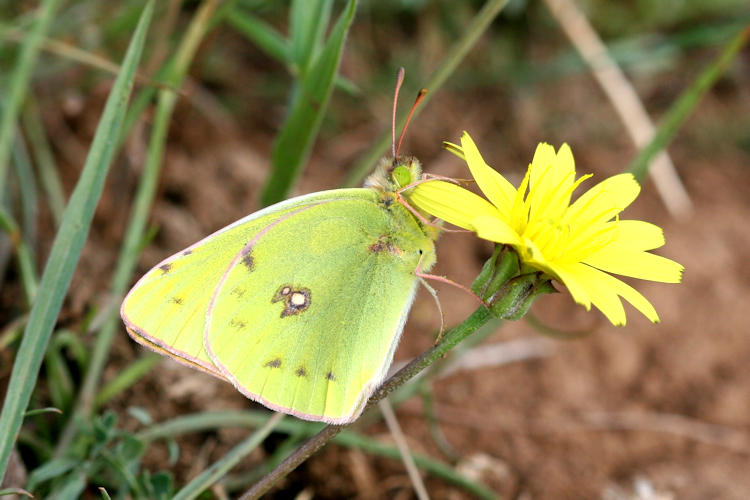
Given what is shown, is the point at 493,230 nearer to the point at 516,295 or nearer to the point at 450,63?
the point at 516,295

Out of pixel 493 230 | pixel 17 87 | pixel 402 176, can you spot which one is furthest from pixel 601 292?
pixel 17 87

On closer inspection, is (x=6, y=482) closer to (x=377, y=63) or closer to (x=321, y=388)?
(x=321, y=388)

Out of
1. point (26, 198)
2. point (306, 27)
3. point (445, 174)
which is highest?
point (306, 27)

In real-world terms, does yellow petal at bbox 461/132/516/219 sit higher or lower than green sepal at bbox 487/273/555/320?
higher

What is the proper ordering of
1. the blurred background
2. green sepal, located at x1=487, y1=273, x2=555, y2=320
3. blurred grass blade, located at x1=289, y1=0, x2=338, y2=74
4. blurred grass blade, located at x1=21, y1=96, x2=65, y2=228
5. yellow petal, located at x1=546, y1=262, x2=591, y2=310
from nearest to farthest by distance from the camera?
yellow petal, located at x1=546, y1=262, x2=591, y2=310 < green sepal, located at x1=487, y1=273, x2=555, y2=320 < blurred grass blade, located at x1=289, y1=0, x2=338, y2=74 < the blurred background < blurred grass blade, located at x1=21, y1=96, x2=65, y2=228

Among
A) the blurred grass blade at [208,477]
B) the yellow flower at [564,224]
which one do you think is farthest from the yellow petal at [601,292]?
the blurred grass blade at [208,477]

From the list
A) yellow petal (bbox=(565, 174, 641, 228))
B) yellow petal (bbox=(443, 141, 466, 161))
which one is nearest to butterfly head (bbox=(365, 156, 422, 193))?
yellow petal (bbox=(443, 141, 466, 161))

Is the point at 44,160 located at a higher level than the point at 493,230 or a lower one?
lower

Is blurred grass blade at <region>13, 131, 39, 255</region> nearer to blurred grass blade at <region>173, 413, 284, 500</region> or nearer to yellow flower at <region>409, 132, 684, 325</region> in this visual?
blurred grass blade at <region>173, 413, 284, 500</region>
